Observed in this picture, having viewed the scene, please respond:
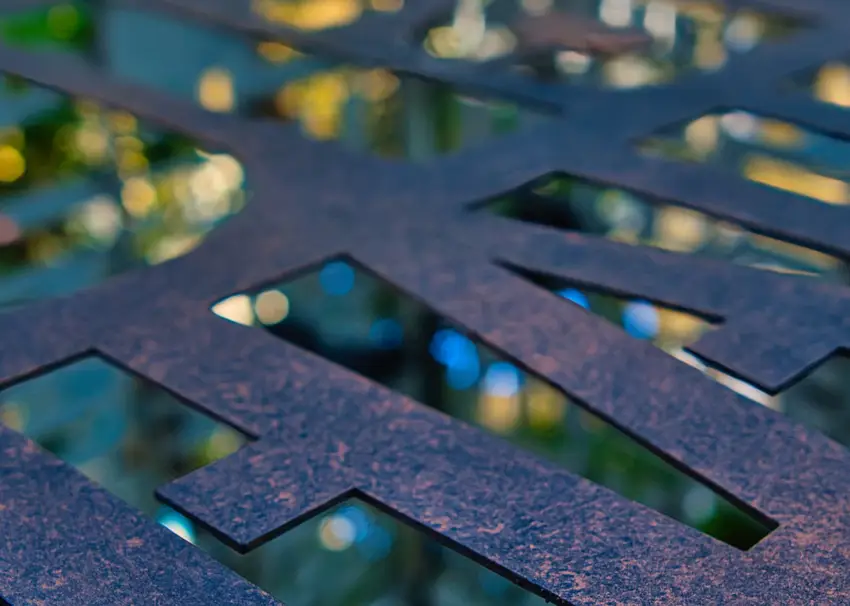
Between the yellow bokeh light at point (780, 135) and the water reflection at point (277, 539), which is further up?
the yellow bokeh light at point (780, 135)

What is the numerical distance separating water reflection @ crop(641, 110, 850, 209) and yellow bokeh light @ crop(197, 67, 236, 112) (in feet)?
2.14

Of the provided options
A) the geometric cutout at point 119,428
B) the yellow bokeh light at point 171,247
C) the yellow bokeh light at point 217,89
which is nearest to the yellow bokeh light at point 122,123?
the yellow bokeh light at point 217,89

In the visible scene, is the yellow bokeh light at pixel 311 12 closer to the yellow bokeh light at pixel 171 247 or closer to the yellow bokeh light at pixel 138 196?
the yellow bokeh light at pixel 138 196

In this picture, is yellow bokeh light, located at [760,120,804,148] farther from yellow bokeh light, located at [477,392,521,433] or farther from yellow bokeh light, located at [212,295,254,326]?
yellow bokeh light, located at [212,295,254,326]

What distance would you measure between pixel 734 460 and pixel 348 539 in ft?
Result: 2.19

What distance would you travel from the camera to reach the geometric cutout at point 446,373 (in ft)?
4.00

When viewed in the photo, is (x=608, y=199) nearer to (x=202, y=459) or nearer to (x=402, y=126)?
(x=402, y=126)

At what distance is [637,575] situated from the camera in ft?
→ 2.35

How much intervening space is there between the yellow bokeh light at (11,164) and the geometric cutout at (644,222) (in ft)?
2.31

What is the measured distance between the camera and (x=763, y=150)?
1620 millimetres

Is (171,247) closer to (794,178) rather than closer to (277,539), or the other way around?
(277,539)

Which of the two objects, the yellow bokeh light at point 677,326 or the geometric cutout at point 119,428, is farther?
the geometric cutout at point 119,428

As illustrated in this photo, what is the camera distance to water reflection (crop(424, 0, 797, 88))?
1758mm

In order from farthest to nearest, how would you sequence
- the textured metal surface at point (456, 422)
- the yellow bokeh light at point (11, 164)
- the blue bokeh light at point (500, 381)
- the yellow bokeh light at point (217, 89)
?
1. the yellow bokeh light at point (217, 89)
2. the yellow bokeh light at point (11, 164)
3. the blue bokeh light at point (500, 381)
4. the textured metal surface at point (456, 422)
